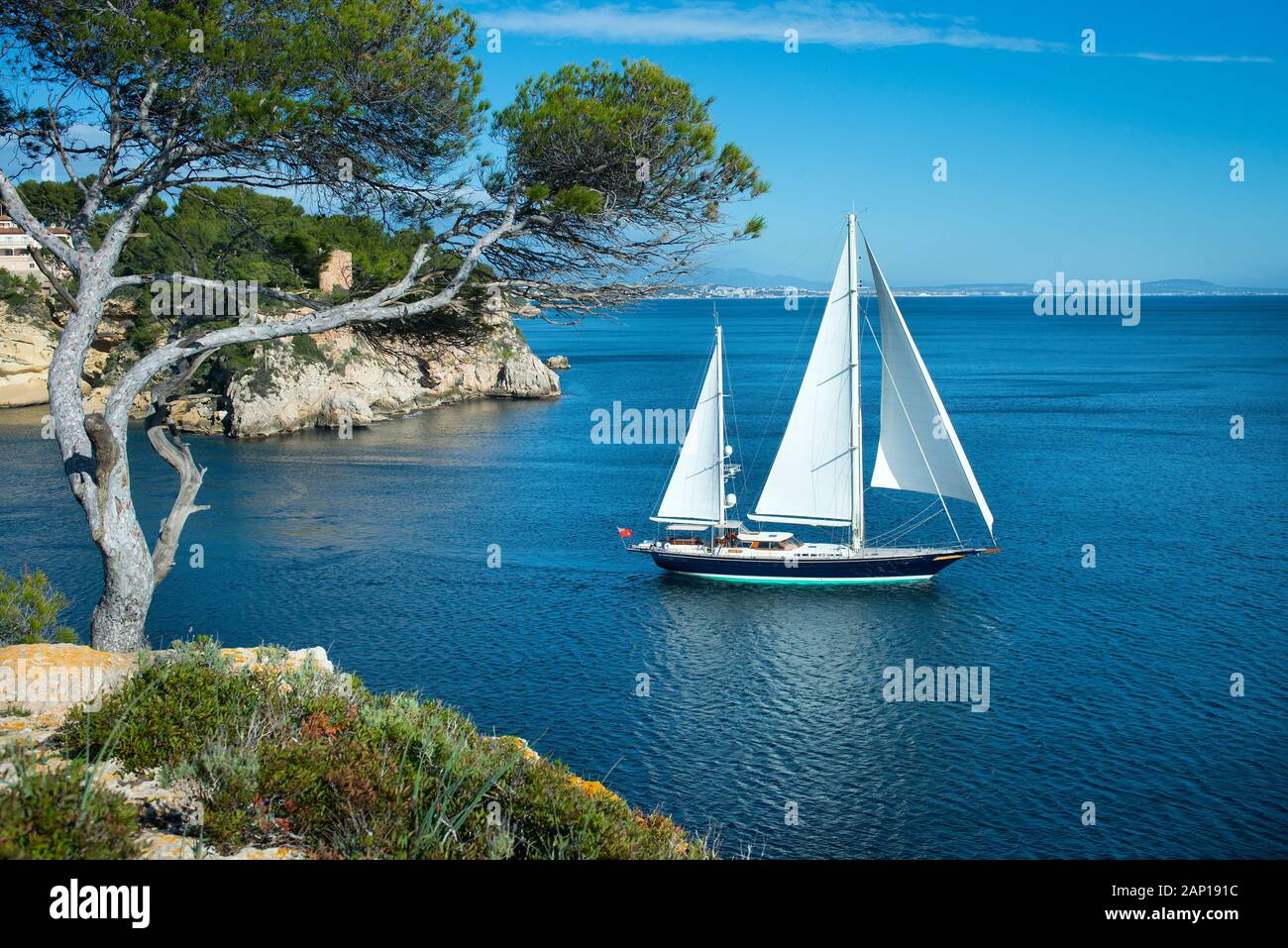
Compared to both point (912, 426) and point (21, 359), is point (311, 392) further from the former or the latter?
point (912, 426)

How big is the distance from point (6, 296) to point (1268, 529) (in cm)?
8169

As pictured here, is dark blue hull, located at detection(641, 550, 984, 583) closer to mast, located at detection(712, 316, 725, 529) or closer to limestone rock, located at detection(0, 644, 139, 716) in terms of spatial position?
mast, located at detection(712, 316, 725, 529)

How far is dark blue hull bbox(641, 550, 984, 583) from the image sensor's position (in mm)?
41500

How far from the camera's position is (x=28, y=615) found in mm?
19484

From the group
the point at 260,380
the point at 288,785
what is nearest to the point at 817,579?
the point at 288,785

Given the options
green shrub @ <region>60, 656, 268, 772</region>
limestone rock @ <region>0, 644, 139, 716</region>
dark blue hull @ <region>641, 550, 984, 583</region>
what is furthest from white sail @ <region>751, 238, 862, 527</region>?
green shrub @ <region>60, 656, 268, 772</region>

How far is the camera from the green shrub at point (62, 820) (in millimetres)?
6980

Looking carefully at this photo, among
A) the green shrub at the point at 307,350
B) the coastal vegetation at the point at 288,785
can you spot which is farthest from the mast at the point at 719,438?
the green shrub at the point at 307,350

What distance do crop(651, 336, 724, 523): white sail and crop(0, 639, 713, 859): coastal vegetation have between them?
33.0m

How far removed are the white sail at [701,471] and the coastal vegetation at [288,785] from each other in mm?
33020

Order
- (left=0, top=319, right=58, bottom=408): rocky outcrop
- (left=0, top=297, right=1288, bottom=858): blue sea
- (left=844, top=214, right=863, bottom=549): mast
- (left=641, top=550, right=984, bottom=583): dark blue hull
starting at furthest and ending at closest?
1. (left=0, top=319, right=58, bottom=408): rocky outcrop
2. (left=844, top=214, right=863, bottom=549): mast
3. (left=641, top=550, right=984, bottom=583): dark blue hull
4. (left=0, top=297, right=1288, bottom=858): blue sea

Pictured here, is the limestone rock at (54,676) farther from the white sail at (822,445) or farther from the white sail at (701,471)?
the white sail at (822,445)
